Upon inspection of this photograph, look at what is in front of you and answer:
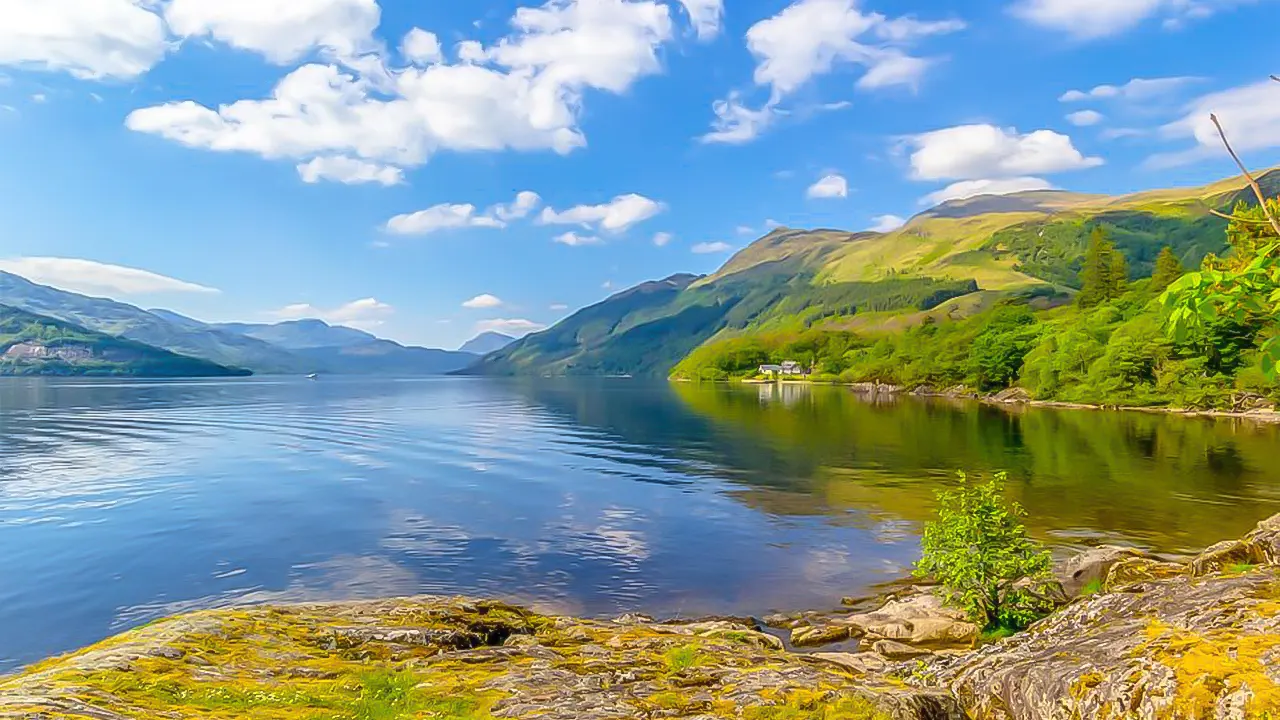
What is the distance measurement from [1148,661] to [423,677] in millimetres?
12942

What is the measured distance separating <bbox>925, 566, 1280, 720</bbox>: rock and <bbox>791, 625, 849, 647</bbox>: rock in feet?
29.2

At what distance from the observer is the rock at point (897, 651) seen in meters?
20.7

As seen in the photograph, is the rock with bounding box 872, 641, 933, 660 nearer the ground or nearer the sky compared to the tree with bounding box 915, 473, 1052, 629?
nearer the ground

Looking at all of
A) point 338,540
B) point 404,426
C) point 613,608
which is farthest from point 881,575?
point 404,426

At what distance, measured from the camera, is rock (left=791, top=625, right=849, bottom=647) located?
915 inches

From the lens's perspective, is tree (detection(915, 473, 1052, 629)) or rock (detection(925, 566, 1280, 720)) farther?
tree (detection(915, 473, 1052, 629))

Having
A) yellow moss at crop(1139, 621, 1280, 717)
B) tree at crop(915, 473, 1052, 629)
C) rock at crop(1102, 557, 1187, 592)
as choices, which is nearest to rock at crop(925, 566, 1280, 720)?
yellow moss at crop(1139, 621, 1280, 717)

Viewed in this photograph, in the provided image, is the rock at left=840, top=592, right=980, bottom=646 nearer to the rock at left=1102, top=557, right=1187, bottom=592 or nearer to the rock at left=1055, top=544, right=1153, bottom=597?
the rock at left=1102, top=557, right=1187, bottom=592

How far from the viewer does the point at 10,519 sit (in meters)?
40.9

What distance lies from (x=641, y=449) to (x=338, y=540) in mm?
45514

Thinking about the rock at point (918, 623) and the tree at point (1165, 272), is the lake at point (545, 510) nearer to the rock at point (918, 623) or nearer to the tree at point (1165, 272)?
the rock at point (918, 623)

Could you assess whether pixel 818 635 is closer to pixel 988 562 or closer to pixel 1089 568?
pixel 988 562

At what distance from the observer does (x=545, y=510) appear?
46750 mm

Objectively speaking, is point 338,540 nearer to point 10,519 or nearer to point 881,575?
point 10,519
